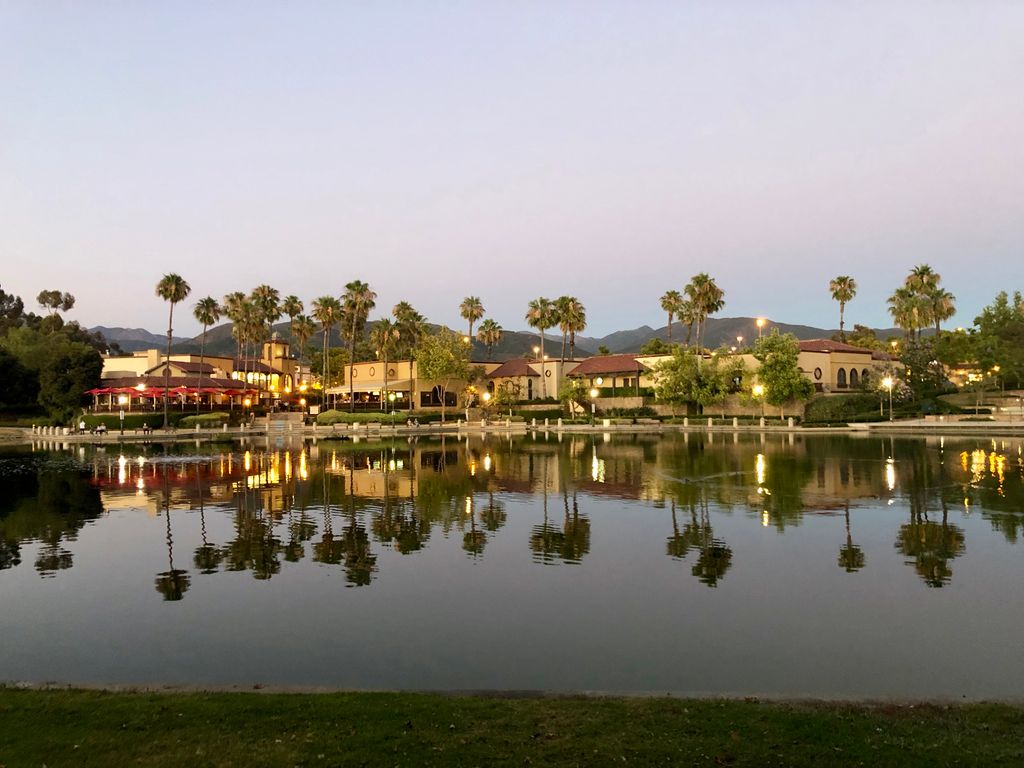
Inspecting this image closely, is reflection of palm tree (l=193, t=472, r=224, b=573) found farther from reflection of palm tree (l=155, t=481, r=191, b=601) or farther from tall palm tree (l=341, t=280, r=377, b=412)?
tall palm tree (l=341, t=280, r=377, b=412)

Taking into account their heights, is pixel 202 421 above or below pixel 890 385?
below

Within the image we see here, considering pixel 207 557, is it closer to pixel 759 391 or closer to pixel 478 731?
pixel 478 731

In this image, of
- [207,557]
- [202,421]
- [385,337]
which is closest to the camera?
[207,557]

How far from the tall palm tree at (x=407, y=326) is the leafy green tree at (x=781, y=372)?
42065 mm

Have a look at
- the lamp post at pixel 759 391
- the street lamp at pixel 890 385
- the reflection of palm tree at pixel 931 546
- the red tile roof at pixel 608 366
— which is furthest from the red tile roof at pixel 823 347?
the reflection of palm tree at pixel 931 546

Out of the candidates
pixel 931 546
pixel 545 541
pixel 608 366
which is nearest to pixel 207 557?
pixel 545 541

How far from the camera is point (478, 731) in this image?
7.83 metres

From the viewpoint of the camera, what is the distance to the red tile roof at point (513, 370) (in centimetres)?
10031

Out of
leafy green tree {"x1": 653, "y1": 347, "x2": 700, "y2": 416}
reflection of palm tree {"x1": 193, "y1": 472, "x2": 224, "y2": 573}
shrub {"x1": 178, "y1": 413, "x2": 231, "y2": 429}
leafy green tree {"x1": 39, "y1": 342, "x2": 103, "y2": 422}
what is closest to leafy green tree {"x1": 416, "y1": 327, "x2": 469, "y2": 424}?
shrub {"x1": 178, "y1": 413, "x2": 231, "y2": 429}

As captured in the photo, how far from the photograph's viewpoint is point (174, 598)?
15.3 meters

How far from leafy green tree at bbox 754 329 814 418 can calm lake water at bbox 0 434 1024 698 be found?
41.5 m

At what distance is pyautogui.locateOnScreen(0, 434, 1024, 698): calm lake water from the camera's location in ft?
36.7

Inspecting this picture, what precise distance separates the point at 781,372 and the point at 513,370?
39.1 m

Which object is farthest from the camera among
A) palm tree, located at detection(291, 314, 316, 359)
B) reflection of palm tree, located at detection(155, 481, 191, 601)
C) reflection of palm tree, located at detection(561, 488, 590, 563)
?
palm tree, located at detection(291, 314, 316, 359)
